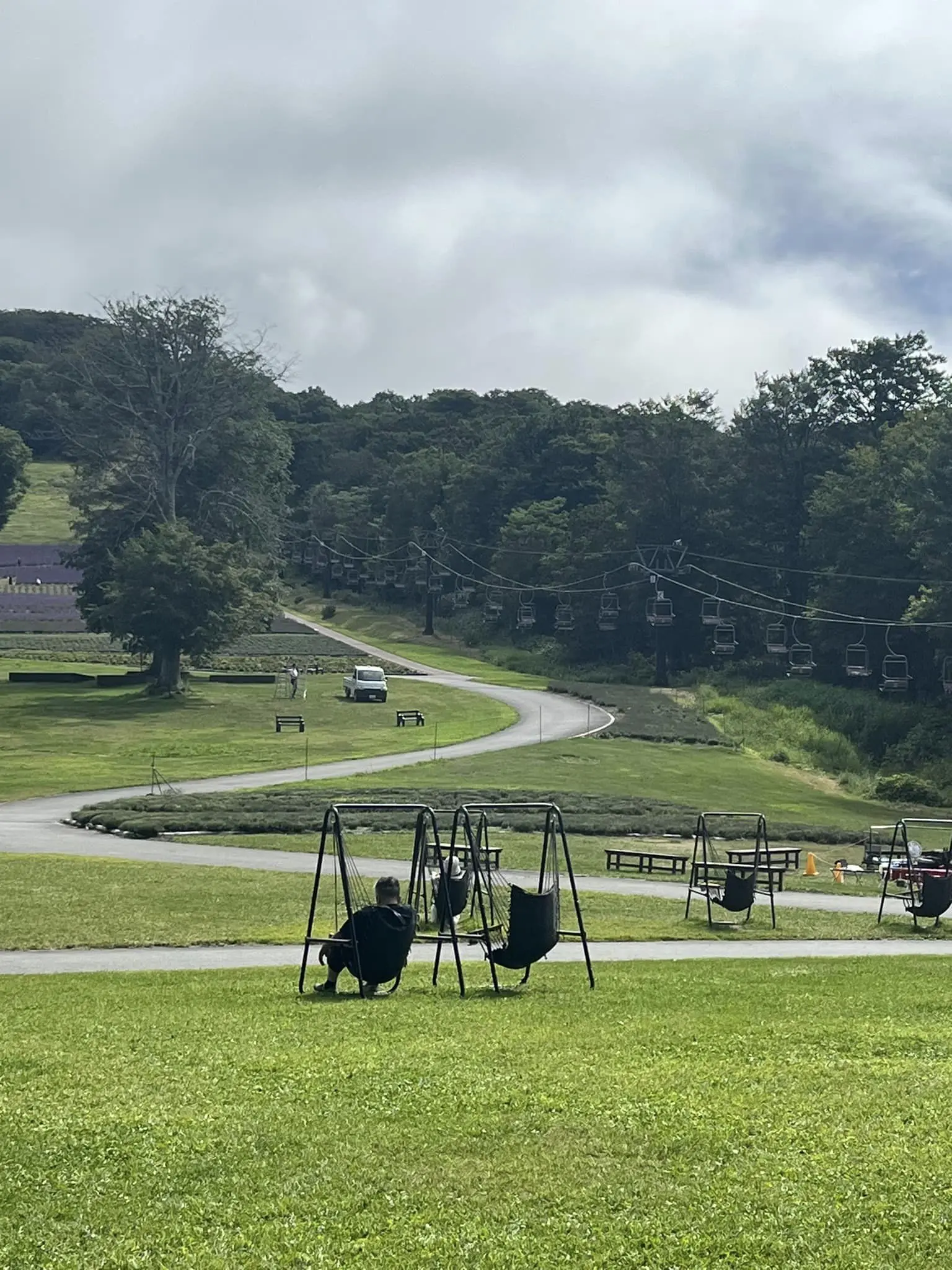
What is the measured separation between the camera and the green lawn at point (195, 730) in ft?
165

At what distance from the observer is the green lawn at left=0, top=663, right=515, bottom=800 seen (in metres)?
50.2

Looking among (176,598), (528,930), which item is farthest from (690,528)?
(528,930)

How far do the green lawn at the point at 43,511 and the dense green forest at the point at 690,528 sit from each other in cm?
1612

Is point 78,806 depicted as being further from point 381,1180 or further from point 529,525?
point 529,525

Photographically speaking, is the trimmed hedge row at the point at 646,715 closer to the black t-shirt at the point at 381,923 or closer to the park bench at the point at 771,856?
the park bench at the point at 771,856

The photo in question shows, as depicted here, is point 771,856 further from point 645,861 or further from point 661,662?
point 661,662

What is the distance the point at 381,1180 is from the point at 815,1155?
275cm

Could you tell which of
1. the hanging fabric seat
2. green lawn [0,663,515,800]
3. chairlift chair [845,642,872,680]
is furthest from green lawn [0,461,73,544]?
the hanging fabric seat

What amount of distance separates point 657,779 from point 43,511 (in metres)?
128

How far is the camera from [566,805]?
135ft

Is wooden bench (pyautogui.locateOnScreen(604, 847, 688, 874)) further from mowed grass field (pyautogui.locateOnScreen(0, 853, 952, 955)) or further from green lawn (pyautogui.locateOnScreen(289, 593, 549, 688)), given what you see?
green lawn (pyautogui.locateOnScreen(289, 593, 549, 688))

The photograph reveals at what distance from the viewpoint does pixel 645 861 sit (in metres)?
32.0

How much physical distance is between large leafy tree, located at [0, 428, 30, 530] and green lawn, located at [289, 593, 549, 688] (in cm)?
3895

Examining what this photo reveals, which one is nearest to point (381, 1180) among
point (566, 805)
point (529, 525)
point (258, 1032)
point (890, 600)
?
point (258, 1032)
